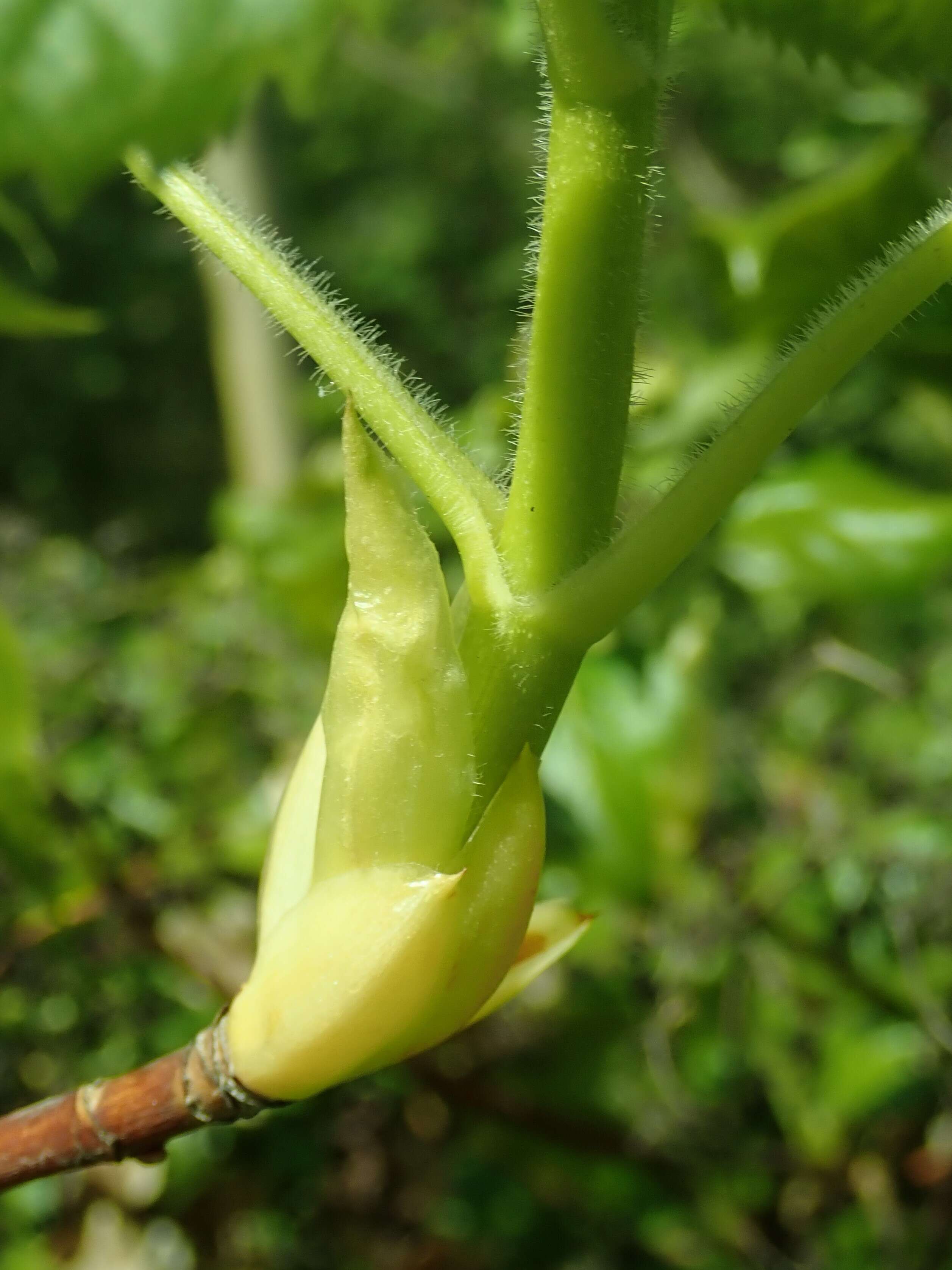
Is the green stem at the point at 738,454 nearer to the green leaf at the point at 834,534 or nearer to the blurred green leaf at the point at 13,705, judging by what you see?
the blurred green leaf at the point at 13,705

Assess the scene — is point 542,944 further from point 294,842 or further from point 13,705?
point 13,705

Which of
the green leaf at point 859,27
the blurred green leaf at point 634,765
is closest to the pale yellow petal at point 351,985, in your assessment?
the green leaf at point 859,27

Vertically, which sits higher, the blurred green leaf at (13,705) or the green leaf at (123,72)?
the green leaf at (123,72)

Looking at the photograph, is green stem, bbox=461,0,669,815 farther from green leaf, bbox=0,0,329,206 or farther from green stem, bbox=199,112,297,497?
green stem, bbox=199,112,297,497

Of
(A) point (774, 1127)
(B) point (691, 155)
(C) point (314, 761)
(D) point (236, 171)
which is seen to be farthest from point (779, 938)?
(B) point (691, 155)

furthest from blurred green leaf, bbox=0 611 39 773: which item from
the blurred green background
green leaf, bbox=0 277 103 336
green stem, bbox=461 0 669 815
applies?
green stem, bbox=461 0 669 815

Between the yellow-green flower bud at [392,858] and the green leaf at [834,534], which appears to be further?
the green leaf at [834,534]
